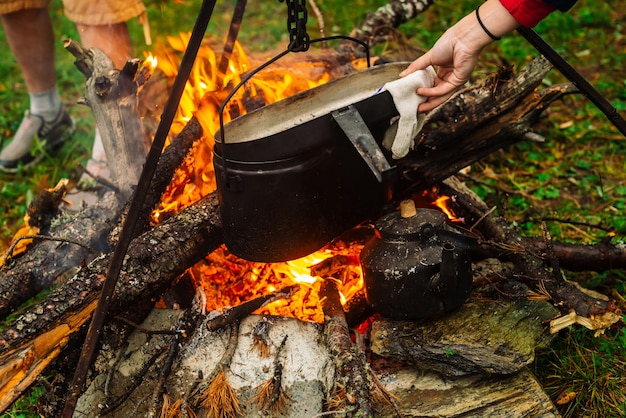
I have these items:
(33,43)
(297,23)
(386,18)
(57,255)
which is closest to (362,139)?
(297,23)

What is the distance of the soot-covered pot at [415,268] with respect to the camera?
2268 millimetres

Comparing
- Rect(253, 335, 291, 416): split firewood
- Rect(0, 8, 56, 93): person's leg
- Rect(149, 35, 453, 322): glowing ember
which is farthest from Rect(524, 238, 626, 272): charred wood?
Rect(0, 8, 56, 93): person's leg

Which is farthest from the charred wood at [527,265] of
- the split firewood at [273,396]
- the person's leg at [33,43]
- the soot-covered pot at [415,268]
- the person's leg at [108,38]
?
the person's leg at [33,43]

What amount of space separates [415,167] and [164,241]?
1.28m

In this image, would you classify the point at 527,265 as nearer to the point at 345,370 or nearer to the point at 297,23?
the point at 345,370

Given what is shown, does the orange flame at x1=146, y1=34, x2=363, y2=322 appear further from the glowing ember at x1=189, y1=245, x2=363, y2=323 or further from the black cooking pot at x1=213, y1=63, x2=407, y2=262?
the black cooking pot at x1=213, y1=63, x2=407, y2=262

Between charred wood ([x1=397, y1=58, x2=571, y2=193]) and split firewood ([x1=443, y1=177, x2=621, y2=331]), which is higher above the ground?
charred wood ([x1=397, y1=58, x2=571, y2=193])

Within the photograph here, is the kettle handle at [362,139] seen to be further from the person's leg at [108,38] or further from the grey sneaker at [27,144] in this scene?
the grey sneaker at [27,144]

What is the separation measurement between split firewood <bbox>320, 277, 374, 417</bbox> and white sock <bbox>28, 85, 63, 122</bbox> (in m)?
3.41

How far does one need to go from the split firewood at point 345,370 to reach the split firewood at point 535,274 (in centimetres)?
81

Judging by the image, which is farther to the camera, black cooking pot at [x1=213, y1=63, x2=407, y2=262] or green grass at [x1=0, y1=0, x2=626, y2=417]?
green grass at [x1=0, y1=0, x2=626, y2=417]

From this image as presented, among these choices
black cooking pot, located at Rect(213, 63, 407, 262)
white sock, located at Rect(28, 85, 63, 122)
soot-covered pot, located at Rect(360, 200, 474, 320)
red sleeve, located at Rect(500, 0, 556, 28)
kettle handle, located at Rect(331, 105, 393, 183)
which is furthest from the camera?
white sock, located at Rect(28, 85, 63, 122)

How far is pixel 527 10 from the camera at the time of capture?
206 cm

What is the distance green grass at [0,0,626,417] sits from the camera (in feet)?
8.62
